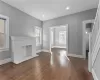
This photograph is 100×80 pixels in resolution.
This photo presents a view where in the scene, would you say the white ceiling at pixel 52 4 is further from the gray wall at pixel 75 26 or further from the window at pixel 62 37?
the window at pixel 62 37

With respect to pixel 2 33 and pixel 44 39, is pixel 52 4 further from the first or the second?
pixel 44 39

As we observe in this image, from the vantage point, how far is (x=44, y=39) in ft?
20.0

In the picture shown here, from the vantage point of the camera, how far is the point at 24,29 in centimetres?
433

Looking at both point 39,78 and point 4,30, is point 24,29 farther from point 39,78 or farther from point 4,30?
point 39,78

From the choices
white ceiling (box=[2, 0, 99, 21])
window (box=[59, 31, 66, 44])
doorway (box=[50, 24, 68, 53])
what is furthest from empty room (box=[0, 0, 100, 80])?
window (box=[59, 31, 66, 44])

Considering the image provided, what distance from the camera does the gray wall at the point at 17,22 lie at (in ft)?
10.6

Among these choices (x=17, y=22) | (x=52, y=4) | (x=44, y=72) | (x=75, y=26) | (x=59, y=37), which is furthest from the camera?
(x=59, y=37)

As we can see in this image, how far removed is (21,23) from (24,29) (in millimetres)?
426

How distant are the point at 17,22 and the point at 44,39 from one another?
9.26 feet

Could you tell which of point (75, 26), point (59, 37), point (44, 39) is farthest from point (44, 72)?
point (59, 37)

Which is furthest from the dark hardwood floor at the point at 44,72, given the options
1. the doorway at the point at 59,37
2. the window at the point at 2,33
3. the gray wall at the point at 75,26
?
the doorway at the point at 59,37

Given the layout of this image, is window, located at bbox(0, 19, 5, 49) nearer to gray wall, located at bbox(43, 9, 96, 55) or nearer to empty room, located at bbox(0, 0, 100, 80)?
empty room, located at bbox(0, 0, 100, 80)

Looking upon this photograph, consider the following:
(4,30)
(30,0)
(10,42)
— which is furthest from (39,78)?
(30,0)

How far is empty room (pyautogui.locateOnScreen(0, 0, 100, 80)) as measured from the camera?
235 centimetres
